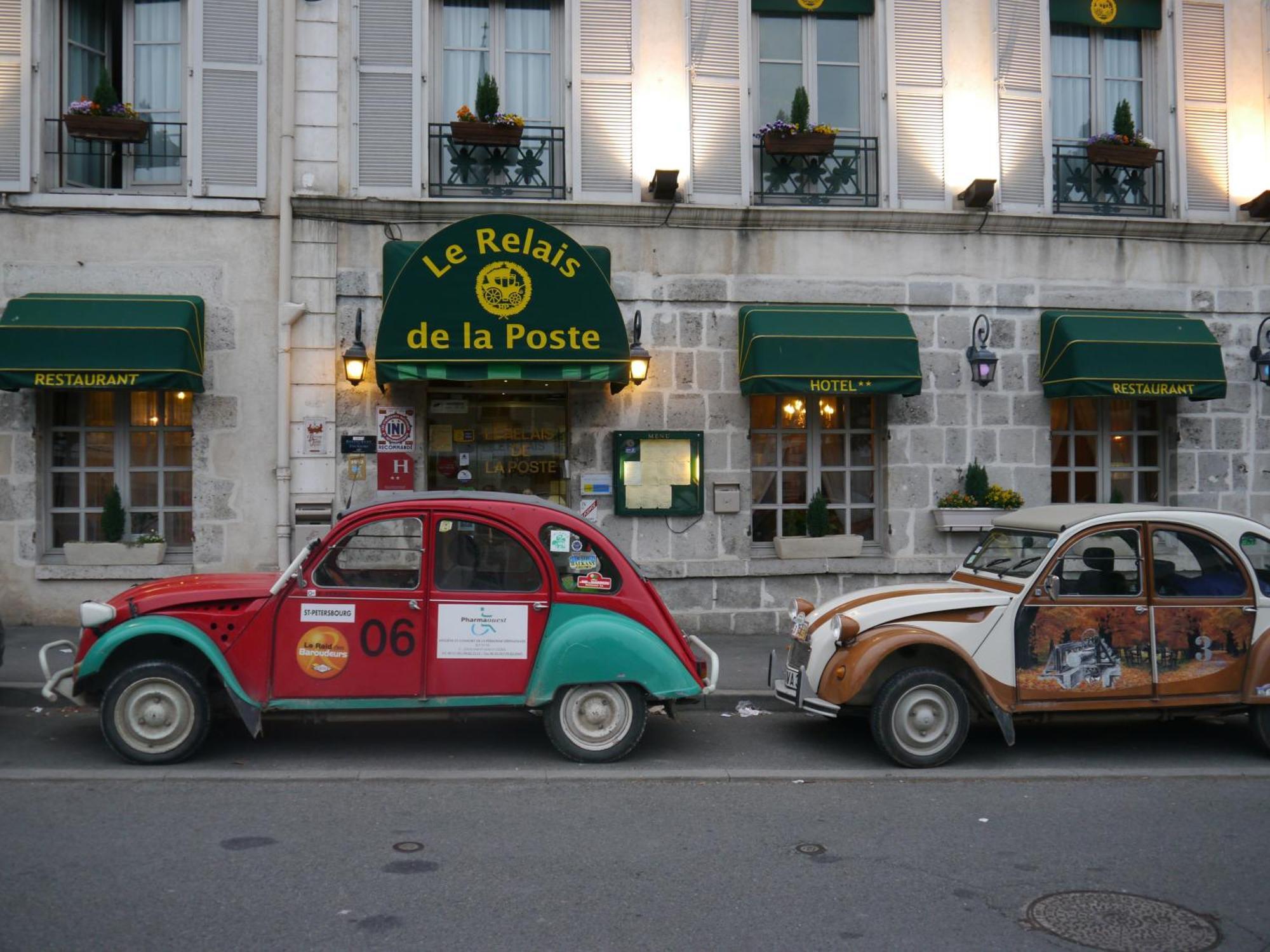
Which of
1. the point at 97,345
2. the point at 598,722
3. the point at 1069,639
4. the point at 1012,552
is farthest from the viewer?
the point at 97,345

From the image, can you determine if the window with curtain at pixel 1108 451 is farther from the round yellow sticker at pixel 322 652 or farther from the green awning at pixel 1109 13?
the round yellow sticker at pixel 322 652

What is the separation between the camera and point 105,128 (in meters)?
11.8

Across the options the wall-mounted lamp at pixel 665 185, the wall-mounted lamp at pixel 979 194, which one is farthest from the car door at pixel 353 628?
the wall-mounted lamp at pixel 979 194

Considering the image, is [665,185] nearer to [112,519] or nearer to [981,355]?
[981,355]

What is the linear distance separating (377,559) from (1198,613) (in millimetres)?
5637

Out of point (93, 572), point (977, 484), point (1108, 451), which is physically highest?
point (1108, 451)

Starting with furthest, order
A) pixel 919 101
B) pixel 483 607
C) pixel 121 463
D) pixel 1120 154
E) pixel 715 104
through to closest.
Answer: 1. pixel 1120 154
2. pixel 919 101
3. pixel 715 104
4. pixel 121 463
5. pixel 483 607

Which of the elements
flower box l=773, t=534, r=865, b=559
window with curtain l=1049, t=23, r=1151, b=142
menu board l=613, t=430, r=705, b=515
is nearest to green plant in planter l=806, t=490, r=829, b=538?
flower box l=773, t=534, r=865, b=559

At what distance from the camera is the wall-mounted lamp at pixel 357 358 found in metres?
11.7

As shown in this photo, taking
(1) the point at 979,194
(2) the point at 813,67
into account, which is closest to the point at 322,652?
(1) the point at 979,194

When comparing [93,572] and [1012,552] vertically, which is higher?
[1012,552]

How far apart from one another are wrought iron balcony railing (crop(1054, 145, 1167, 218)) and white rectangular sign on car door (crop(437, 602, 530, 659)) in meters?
9.42

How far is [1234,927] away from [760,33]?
10.9 meters

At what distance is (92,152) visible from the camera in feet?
40.0
